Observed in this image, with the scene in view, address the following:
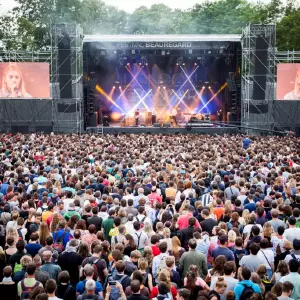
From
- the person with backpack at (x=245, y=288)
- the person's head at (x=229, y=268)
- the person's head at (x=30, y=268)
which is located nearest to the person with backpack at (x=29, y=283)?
the person's head at (x=30, y=268)

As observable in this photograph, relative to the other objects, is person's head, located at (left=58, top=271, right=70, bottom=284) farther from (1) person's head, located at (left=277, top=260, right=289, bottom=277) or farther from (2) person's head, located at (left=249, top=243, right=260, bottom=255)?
(1) person's head, located at (left=277, top=260, right=289, bottom=277)

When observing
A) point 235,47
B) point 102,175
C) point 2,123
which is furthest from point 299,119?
point 102,175

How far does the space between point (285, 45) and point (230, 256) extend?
4501cm

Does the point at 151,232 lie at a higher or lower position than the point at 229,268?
lower

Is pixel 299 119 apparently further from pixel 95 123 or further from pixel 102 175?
pixel 102 175

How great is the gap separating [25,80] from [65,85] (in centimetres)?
272

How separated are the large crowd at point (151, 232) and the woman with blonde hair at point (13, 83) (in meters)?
16.3

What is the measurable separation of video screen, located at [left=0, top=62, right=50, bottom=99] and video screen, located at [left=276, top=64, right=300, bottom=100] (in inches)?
503

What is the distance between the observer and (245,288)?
265 inches

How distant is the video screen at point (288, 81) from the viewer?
32.3 meters

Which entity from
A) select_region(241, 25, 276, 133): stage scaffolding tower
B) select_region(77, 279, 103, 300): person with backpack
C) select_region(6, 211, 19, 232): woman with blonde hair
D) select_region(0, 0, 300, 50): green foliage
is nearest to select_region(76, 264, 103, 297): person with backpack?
select_region(77, 279, 103, 300): person with backpack

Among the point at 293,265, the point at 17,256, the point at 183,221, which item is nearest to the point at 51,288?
the point at 17,256

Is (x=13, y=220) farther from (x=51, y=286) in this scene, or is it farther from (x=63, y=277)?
(x=51, y=286)

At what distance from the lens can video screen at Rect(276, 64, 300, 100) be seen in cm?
3234
